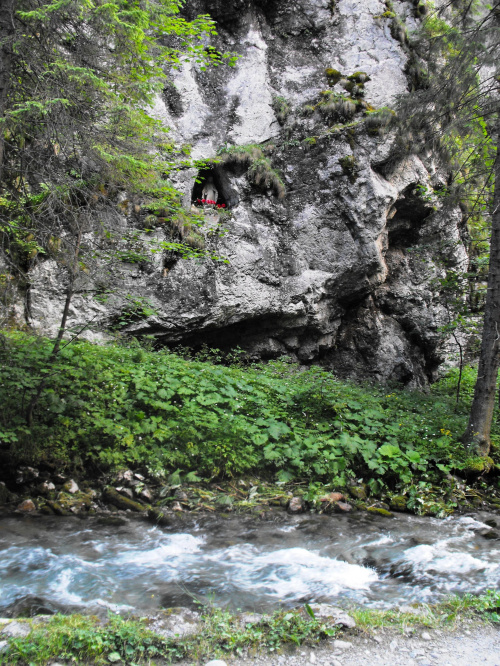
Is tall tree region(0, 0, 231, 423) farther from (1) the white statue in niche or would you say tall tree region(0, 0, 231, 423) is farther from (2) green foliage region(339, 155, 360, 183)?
(2) green foliage region(339, 155, 360, 183)

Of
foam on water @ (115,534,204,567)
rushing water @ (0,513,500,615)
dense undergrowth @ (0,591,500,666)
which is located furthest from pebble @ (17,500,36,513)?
dense undergrowth @ (0,591,500,666)

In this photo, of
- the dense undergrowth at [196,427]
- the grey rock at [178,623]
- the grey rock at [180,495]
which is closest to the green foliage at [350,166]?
the dense undergrowth at [196,427]

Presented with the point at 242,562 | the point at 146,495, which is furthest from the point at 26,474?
the point at 242,562

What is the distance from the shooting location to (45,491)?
5148mm

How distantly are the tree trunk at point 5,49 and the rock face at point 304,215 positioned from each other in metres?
4.80

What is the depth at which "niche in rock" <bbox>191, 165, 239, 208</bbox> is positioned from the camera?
1181cm

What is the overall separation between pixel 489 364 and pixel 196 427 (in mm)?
4884

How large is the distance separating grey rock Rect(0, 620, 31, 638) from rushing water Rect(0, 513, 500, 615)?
506 mm

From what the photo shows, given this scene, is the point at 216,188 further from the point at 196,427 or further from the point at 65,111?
the point at 196,427

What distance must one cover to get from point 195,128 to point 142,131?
624cm

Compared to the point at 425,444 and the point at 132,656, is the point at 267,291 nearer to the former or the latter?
the point at 425,444

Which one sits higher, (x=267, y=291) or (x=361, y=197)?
(x=361, y=197)

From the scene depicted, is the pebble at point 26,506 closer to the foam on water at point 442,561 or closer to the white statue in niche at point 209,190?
the foam on water at point 442,561

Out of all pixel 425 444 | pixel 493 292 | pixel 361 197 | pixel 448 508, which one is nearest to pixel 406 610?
pixel 448 508
